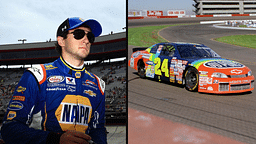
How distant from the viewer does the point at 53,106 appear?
1.34 metres

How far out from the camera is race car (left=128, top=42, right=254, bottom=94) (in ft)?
18.8

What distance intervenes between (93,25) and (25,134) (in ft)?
2.55

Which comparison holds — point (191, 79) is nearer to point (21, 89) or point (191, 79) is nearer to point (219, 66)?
point (219, 66)

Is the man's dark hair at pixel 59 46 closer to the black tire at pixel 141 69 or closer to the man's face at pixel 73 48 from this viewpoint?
the man's face at pixel 73 48

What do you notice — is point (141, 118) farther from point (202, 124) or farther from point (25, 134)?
point (25, 134)

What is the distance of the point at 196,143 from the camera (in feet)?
12.6

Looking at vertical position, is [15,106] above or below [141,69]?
above

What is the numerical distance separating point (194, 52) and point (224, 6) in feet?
258

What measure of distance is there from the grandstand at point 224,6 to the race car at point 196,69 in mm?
73722

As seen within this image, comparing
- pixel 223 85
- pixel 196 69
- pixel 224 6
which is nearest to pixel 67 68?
pixel 196 69

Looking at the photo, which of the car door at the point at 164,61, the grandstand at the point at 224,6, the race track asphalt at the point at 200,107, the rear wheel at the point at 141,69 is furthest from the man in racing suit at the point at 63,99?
the grandstand at the point at 224,6

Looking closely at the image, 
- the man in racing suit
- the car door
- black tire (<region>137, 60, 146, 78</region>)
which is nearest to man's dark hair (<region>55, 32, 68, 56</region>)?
the man in racing suit

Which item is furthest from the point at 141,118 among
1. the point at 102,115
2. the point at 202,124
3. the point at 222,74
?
the point at 102,115

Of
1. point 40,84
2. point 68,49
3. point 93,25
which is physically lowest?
point 40,84
